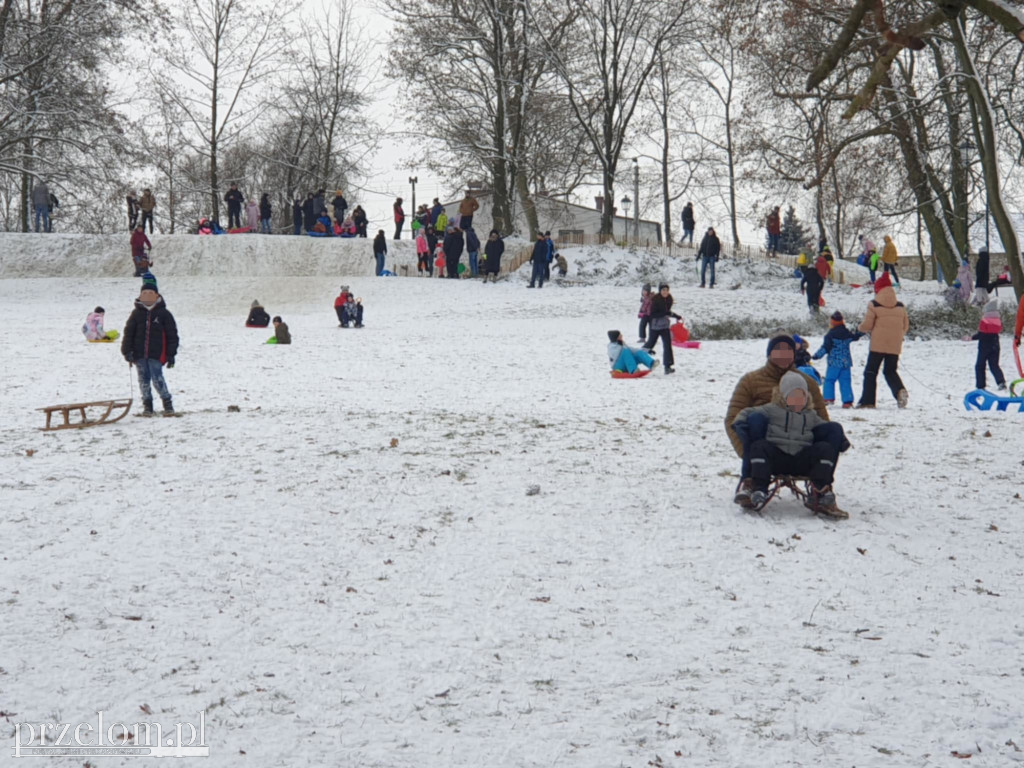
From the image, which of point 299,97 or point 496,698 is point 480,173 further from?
point 496,698

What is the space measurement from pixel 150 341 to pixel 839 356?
9.38m

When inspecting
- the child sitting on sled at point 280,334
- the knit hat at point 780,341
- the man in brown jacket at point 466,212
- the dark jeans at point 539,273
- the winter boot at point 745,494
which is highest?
the man in brown jacket at point 466,212

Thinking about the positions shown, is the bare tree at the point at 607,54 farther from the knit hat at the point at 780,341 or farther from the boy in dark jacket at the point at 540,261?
the knit hat at the point at 780,341

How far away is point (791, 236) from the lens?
71625 millimetres

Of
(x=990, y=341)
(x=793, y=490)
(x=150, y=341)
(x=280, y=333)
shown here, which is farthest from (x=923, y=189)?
(x=150, y=341)

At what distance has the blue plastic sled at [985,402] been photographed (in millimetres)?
12646

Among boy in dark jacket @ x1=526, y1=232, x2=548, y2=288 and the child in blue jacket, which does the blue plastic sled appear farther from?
boy in dark jacket @ x1=526, y1=232, x2=548, y2=288

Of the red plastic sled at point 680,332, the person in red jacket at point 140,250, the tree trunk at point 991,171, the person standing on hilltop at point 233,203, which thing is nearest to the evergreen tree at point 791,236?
the person standing on hilltop at point 233,203

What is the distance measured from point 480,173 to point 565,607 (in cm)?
3434

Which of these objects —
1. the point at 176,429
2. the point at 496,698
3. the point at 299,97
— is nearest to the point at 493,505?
the point at 496,698

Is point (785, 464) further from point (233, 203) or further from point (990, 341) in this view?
point (233, 203)

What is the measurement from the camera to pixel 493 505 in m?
7.84

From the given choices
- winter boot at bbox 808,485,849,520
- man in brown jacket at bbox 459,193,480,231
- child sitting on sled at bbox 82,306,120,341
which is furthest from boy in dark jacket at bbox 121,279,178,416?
man in brown jacket at bbox 459,193,480,231

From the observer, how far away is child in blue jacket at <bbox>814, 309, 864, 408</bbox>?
507 inches
